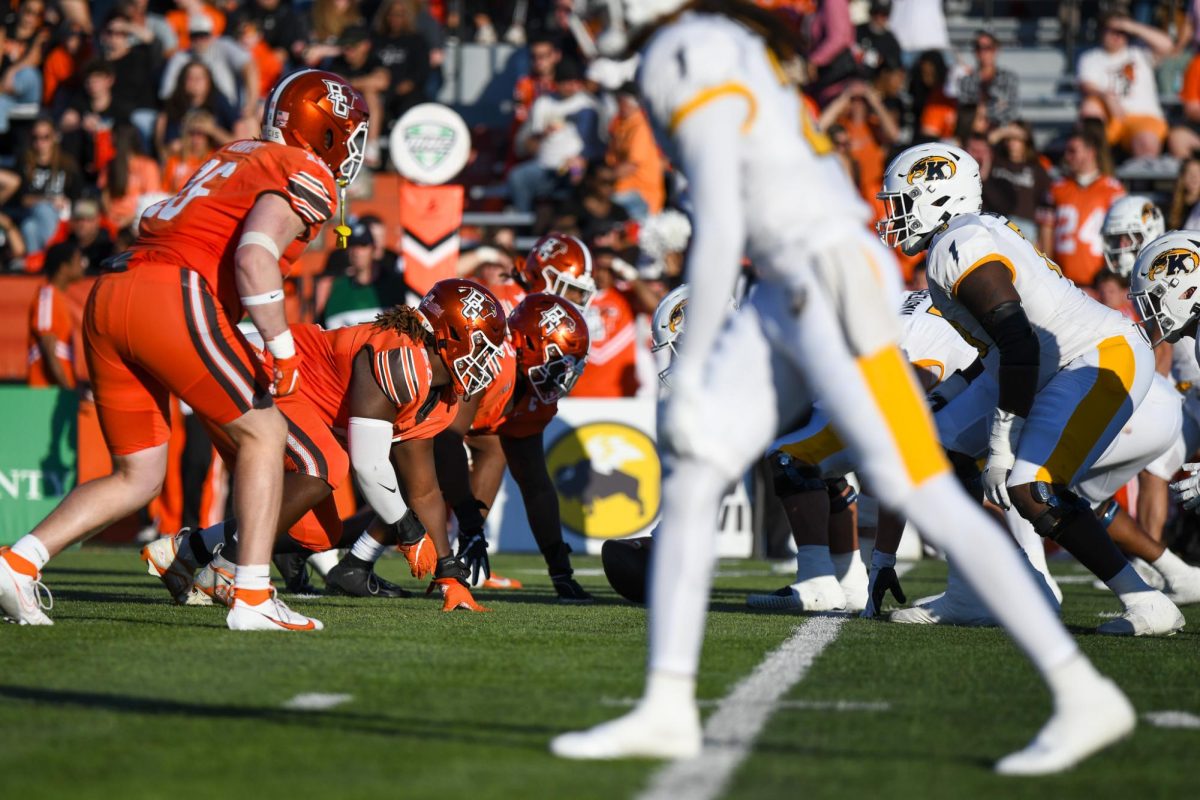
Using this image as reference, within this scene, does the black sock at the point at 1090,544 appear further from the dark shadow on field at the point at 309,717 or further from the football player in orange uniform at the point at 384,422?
the dark shadow on field at the point at 309,717

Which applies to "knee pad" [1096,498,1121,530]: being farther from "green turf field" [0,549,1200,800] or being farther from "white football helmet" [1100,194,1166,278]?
"white football helmet" [1100,194,1166,278]

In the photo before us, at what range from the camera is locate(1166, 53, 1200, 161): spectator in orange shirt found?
1499 centimetres

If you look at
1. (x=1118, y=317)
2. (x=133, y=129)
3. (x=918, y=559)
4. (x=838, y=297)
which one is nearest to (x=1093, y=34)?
(x=918, y=559)

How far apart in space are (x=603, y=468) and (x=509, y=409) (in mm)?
3903

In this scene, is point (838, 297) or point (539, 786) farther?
point (838, 297)

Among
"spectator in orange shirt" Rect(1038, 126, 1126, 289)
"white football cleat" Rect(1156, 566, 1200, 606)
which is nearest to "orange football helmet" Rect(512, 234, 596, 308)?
"white football cleat" Rect(1156, 566, 1200, 606)

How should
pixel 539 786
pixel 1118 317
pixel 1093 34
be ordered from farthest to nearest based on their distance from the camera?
1. pixel 1093 34
2. pixel 1118 317
3. pixel 539 786

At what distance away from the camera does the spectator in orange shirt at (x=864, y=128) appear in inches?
568

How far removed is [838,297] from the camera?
3.97 meters

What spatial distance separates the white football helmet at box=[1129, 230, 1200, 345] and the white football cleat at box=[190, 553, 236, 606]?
4371mm

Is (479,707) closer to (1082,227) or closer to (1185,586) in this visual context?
(1185,586)

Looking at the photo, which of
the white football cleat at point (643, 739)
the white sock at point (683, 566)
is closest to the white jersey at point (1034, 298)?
the white sock at point (683, 566)

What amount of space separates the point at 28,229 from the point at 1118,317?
37.5ft

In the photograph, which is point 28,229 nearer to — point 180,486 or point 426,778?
point 180,486
